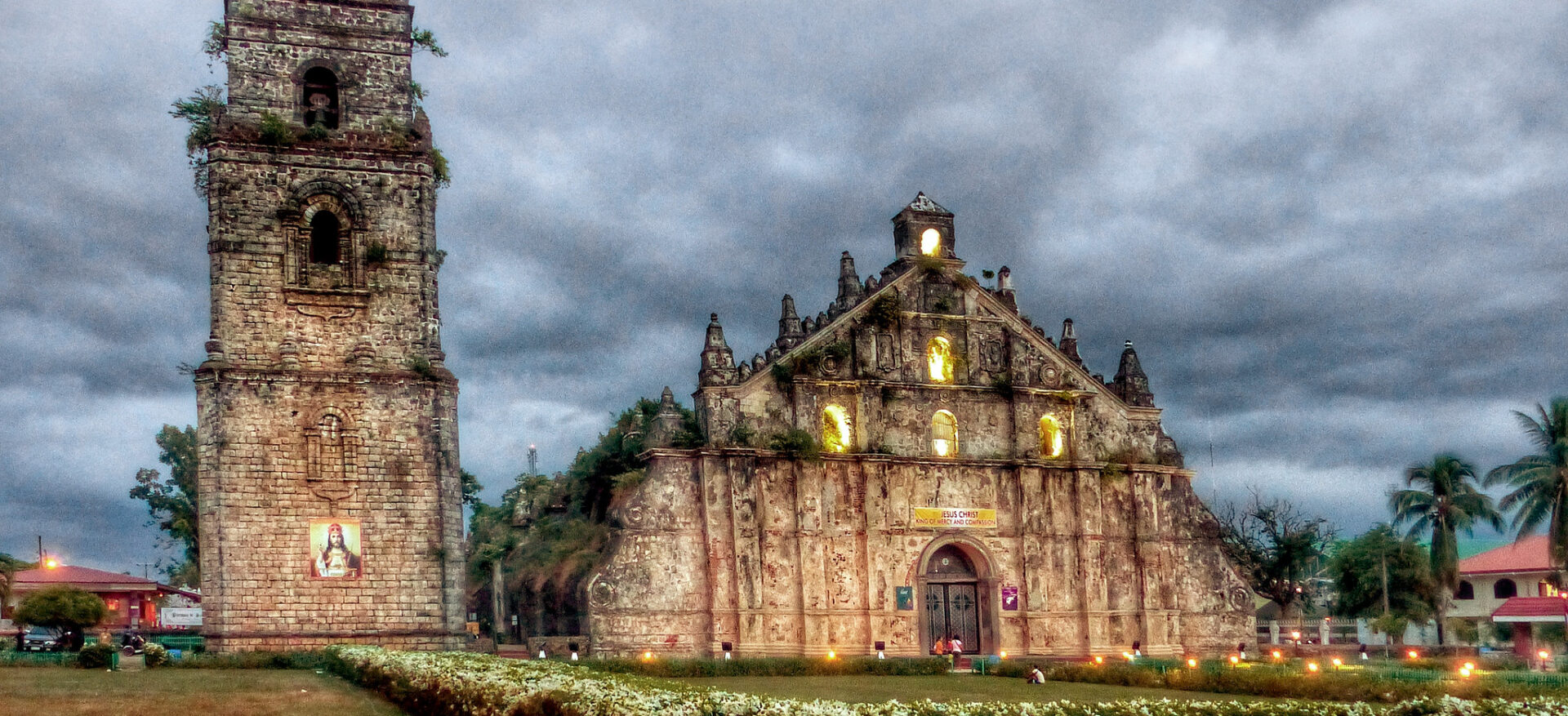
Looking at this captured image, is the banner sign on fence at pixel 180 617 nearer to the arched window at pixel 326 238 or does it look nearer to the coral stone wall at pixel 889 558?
the arched window at pixel 326 238

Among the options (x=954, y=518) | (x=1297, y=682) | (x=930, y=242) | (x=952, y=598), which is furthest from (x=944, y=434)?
(x=1297, y=682)

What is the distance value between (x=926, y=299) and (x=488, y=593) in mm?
21245

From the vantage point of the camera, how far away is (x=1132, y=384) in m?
46.5

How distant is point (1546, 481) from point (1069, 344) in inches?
761

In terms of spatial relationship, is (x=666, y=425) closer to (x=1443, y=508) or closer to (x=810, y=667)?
(x=810, y=667)

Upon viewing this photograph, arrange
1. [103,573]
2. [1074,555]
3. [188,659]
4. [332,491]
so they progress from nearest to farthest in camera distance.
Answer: [188,659], [332,491], [1074,555], [103,573]

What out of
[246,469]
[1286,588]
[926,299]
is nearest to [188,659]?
[246,469]

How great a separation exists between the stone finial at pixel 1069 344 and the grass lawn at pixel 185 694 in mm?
25859

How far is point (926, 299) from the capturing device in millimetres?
44125

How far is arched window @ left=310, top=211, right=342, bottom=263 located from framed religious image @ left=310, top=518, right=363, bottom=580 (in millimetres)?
6891

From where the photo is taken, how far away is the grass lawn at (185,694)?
21469 millimetres

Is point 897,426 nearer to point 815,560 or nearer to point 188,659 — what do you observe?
point 815,560

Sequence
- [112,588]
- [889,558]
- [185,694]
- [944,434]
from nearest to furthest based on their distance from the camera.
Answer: [185,694]
[889,558]
[944,434]
[112,588]

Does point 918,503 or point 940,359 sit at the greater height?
point 940,359
